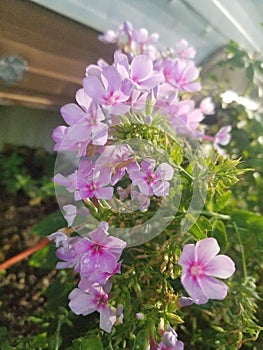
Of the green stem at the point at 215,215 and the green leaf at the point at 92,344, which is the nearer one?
the green leaf at the point at 92,344

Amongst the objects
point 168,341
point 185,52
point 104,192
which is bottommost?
point 168,341

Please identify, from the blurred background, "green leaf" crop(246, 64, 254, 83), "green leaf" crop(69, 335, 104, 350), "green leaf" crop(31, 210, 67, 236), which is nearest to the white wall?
the blurred background

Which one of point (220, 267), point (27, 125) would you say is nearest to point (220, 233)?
point (220, 267)

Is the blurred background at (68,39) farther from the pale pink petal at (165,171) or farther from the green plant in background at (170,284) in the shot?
the pale pink petal at (165,171)

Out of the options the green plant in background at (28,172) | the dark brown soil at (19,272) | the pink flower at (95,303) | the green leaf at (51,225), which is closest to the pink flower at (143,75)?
the pink flower at (95,303)

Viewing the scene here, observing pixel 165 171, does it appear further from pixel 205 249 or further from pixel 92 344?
pixel 92 344

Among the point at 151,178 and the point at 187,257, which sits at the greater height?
the point at 151,178

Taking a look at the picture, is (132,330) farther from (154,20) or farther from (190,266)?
(154,20)

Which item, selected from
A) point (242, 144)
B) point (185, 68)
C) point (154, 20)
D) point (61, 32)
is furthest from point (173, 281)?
point (154, 20)
